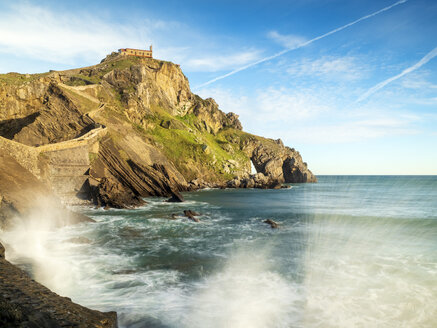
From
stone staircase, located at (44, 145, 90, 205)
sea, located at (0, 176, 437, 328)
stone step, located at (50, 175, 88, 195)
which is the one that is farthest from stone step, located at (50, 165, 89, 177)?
sea, located at (0, 176, 437, 328)

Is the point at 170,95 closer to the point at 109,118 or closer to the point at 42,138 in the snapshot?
the point at 109,118

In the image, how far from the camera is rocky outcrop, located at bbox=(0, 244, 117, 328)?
5.27 m

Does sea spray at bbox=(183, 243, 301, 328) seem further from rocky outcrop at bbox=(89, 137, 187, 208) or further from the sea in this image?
rocky outcrop at bbox=(89, 137, 187, 208)

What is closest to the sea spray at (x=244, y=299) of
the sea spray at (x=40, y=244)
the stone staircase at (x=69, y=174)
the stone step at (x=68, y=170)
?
the sea spray at (x=40, y=244)

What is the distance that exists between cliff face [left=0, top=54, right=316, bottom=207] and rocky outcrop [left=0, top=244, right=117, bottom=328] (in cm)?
2421

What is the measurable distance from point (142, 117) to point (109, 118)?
1954 centimetres

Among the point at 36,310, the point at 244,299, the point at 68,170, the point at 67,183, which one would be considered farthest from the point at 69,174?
the point at 36,310

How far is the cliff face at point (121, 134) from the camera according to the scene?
37594 mm

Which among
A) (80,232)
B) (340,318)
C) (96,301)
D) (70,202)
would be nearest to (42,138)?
(70,202)

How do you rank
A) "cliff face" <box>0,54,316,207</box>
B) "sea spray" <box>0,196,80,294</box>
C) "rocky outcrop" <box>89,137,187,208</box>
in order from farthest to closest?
"cliff face" <box>0,54,316,207</box>, "rocky outcrop" <box>89,137,187,208</box>, "sea spray" <box>0,196,80,294</box>

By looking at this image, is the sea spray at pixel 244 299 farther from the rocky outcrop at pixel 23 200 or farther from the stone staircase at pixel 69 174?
the stone staircase at pixel 69 174

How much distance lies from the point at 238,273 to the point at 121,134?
1994 inches

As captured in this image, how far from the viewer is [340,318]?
29.8 ft

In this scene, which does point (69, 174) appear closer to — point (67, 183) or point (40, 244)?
point (67, 183)
